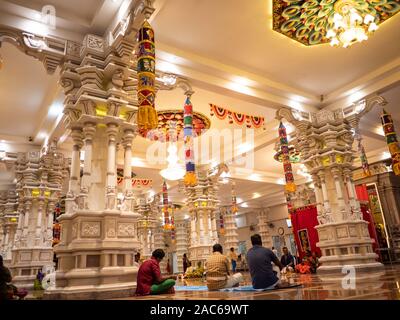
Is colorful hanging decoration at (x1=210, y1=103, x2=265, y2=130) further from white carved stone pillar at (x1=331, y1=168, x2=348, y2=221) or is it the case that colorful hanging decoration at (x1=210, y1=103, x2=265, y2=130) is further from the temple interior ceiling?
white carved stone pillar at (x1=331, y1=168, x2=348, y2=221)

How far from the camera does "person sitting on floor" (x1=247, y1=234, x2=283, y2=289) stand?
15.6 ft

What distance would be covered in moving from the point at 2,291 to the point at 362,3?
757 cm

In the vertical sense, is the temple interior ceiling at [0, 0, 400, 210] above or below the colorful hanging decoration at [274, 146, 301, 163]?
above

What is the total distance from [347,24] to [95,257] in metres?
5.93

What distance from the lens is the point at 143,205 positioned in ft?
61.7

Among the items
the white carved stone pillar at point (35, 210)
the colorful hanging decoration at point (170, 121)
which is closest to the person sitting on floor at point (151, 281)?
the colorful hanging decoration at point (170, 121)

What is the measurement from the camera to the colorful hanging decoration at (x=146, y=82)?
191 inches

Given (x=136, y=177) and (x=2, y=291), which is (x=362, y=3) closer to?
(x=2, y=291)

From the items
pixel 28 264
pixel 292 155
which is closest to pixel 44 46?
pixel 28 264

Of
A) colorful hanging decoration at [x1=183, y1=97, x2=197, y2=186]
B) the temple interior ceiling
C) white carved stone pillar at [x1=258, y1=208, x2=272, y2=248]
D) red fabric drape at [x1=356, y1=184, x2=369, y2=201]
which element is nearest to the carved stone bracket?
the temple interior ceiling

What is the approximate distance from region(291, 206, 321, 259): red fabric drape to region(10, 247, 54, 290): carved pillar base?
30.3 ft

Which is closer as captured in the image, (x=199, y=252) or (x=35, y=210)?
(x=35, y=210)

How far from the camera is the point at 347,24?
5906 mm

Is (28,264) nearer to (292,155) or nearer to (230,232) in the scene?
(292,155)
